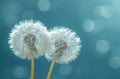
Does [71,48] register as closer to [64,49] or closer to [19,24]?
[64,49]

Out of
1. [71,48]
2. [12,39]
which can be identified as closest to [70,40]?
[71,48]
